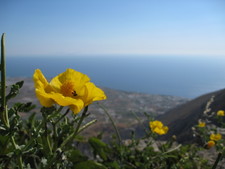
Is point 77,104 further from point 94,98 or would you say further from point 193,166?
point 193,166

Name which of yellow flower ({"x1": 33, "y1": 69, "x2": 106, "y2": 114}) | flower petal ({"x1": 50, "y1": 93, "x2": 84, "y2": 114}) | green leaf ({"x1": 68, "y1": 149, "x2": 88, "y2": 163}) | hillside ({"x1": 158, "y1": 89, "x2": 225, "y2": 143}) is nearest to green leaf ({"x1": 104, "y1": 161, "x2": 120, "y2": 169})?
green leaf ({"x1": 68, "y1": 149, "x2": 88, "y2": 163})

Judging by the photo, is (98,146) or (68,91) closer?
(68,91)

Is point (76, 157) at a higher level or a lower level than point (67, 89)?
lower

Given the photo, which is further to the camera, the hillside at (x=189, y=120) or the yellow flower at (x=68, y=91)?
the hillside at (x=189, y=120)

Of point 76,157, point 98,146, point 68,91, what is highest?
point 68,91

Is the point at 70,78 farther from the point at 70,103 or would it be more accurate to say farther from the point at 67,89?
the point at 70,103

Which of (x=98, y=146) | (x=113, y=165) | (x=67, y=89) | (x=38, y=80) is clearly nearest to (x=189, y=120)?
(x=98, y=146)

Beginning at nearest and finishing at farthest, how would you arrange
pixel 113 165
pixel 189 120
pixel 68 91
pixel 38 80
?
pixel 38 80, pixel 68 91, pixel 113 165, pixel 189 120

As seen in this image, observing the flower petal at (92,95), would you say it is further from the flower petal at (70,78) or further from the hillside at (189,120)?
the hillside at (189,120)

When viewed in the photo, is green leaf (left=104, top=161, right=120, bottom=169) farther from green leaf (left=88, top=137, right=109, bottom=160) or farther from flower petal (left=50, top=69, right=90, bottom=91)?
flower petal (left=50, top=69, right=90, bottom=91)

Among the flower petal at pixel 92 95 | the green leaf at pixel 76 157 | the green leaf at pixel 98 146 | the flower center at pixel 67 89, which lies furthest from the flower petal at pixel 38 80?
the green leaf at pixel 98 146
